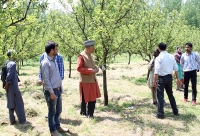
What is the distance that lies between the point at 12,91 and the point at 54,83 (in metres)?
1.62

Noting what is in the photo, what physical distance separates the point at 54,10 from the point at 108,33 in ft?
14.3

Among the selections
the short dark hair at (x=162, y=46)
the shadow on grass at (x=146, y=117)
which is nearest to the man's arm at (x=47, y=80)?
the shadow on grass at (x=146, y=117)

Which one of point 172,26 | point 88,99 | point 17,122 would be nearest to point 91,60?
point 88,99

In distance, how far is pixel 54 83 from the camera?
14.9 feet

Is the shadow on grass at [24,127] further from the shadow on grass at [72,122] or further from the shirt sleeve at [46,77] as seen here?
the shirt sleeve at [46,77]

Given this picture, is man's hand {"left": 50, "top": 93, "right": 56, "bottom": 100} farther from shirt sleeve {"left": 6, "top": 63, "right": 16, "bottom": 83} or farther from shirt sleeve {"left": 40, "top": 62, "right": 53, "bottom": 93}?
shirt sleeve {"left": 6, "top": 63, "right": 16, "bottom": 83}

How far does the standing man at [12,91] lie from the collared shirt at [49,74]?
1.37 m

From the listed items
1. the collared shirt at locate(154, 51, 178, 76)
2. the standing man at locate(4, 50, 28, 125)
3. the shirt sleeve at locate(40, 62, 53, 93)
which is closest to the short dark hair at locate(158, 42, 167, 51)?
the collared shirt at locate(154, 51, 178, 76)

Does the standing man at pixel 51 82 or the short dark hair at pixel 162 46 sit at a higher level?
the short dark hair at pixel 162 46

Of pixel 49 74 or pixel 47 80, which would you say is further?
pixel 49 74

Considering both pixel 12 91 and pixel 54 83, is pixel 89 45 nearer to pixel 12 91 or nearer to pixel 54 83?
pixel 54 83

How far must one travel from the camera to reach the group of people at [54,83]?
14.6 feet

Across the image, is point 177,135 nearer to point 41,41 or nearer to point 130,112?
point 130,112

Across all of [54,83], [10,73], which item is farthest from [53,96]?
[10,73]
